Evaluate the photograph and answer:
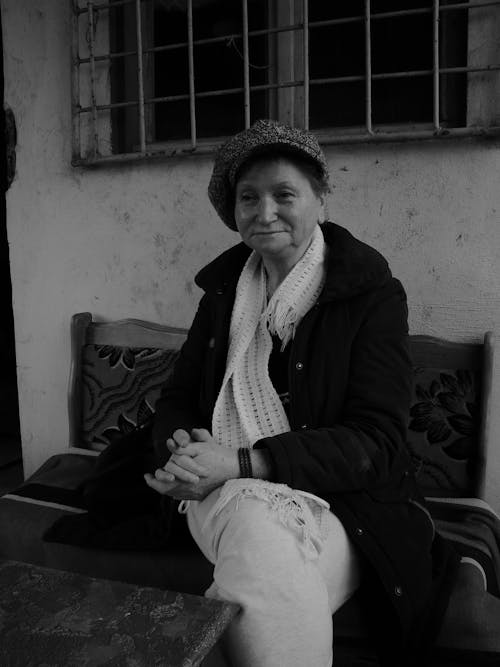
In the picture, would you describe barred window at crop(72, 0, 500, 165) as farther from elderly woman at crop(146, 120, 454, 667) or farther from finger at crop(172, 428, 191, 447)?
finger at crop(172, 428, 191, 447)

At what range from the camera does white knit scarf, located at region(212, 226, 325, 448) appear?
1.48 meters

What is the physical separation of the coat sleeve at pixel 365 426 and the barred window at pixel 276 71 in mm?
771

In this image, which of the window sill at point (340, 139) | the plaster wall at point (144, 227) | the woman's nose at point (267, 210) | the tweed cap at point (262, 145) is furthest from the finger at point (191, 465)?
the window sill at point (340, 139)

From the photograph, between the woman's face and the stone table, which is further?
the woman's face

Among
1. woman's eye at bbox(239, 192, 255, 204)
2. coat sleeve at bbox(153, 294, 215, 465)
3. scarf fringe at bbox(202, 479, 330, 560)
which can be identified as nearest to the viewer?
scarf fringe at bbox(202, 479, 330, 560)

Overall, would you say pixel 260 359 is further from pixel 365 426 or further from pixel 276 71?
pixel 276 71

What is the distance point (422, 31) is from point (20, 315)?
1.84 m

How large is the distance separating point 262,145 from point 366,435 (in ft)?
2.29

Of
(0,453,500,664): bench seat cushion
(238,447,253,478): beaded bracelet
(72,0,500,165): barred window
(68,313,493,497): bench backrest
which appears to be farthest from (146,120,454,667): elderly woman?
(72,0,500,165): barred window

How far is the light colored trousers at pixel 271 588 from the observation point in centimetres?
109

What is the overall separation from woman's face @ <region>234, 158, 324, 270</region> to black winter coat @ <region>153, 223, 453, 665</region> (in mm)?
103

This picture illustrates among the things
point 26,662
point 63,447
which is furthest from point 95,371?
point 26,662

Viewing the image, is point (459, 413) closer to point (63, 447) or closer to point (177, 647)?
point (177, 647)

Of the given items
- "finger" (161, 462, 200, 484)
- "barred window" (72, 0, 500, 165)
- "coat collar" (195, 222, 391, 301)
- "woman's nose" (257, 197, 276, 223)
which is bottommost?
"finger" (161, 462, 200, 484)
